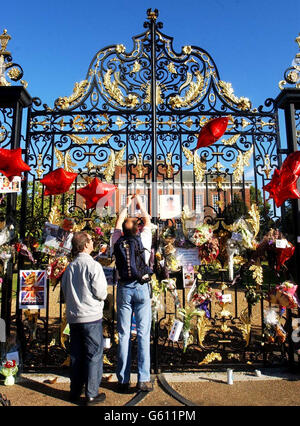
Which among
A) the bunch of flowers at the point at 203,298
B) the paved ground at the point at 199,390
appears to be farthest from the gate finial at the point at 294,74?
the paved ground at the point at 199,390

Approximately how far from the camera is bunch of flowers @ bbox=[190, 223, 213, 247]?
169 inches

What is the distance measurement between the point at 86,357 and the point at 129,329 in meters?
0.56

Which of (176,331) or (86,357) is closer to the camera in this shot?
(86,357)

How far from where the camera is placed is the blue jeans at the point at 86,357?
10.9ft

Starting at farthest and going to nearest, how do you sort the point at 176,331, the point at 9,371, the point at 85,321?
the point at 176,331
the point at 9,371
the point at 85,321

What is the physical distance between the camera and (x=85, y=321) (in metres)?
3.30

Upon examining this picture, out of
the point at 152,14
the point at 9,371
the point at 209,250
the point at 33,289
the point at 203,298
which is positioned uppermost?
the point at 152,14

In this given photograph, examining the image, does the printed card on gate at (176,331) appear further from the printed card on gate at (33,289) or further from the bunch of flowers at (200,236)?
the printed card on gate at (33,289)

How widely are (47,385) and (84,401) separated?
2.38ft

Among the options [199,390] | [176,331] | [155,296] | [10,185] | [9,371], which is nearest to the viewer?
[199,390]

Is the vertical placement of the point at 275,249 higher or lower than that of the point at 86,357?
higher

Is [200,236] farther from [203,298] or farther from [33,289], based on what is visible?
[33,289]

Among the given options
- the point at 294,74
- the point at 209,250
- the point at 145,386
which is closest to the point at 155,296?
the point at 209,250

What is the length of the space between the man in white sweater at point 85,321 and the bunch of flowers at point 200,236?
59.1 inches
